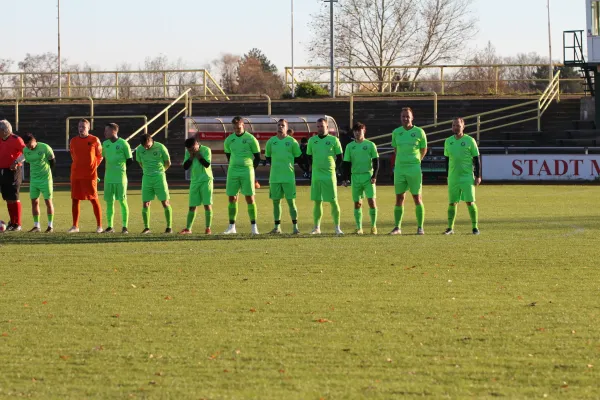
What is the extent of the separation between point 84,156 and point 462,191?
6049 millimetres

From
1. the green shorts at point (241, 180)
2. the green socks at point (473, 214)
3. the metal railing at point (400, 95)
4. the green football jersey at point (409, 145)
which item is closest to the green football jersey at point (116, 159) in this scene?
the green shorts at point (241, 180)

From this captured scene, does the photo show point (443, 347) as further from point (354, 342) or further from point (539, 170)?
point (539, 170)

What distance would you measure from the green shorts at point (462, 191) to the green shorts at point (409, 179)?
50 centimetres

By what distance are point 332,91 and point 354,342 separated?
40.5 meters

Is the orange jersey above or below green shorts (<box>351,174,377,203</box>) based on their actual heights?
above

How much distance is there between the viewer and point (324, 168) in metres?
16.7

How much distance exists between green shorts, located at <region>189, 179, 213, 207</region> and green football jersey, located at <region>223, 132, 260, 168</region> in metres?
0.55

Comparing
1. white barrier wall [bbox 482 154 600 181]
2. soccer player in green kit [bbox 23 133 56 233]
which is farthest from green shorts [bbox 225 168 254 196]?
white barrier wall [bbox 482 154 600 181]

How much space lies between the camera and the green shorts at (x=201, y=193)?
16891mm

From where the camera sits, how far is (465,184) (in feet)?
53.3

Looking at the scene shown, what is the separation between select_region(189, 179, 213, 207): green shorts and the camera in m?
16.9

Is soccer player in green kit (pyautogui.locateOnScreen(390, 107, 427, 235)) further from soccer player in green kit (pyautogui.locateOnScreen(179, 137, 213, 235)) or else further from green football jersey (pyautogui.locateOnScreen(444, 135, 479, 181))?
soccer player in green kit (pyautogui.locateOnScreen(179, 137, 213, 235))

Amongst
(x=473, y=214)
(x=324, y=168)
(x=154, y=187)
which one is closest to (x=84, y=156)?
(x=154, y=187)

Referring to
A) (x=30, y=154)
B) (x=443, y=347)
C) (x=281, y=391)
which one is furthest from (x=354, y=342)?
(x=30, y=154)
